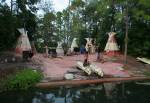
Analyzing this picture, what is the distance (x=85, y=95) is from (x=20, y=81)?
3.86m

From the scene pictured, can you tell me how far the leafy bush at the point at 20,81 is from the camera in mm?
17453

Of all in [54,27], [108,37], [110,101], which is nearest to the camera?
[110,101]

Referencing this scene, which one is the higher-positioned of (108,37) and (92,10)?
(92,10)

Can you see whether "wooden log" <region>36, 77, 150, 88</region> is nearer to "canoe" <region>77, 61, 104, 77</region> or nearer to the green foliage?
"canoe" <region>77, 61, 104, 77</region>

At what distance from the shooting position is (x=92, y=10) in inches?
1564

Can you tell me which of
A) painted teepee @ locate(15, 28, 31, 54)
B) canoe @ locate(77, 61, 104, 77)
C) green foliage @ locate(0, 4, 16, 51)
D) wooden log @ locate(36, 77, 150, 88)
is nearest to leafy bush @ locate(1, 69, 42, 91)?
wooden log @ locate(36, 77, 150, 88)

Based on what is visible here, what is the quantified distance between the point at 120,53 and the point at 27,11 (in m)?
11.2

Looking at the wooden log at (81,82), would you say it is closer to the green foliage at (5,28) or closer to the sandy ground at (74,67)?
the sandy ground at (74,67)

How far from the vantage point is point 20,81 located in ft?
58.1

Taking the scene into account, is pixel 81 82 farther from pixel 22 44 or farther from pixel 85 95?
pixel 22 44

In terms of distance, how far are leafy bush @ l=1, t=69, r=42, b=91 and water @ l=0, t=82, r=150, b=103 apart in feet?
2.16

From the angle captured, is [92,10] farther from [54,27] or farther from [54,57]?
[54,57]

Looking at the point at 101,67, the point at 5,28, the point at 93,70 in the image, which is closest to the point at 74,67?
the point at 101,67

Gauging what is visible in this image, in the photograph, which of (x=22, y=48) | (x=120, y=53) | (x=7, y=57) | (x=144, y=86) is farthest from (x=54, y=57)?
(x=144, y=86)
